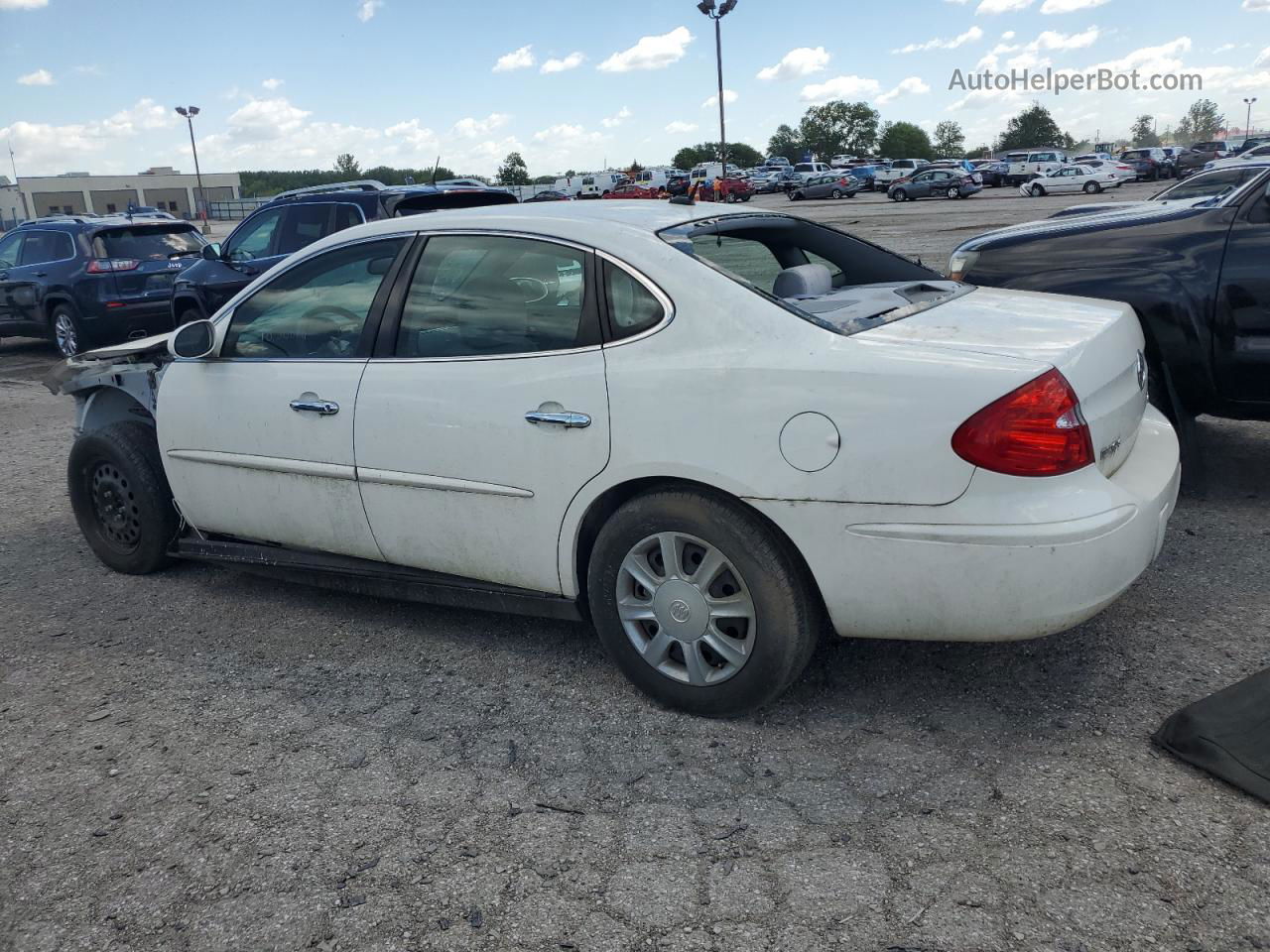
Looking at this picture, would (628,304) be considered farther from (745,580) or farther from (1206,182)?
(1206,182)

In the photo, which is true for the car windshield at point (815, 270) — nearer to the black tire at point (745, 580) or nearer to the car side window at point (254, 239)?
the black tire at point (745, 580)

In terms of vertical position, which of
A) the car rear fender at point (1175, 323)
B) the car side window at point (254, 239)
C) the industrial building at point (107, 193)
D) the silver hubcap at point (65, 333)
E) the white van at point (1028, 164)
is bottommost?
the silver hubcap at point (65, 333)

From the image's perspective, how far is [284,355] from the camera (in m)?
4.28

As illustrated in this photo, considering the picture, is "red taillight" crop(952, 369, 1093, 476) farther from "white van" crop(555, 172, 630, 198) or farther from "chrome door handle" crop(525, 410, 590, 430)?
"white van" crop(555, 172, 630, 198)

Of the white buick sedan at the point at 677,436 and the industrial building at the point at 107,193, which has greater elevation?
the industrial building at the point at 107,193

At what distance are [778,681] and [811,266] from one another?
1.71 meters

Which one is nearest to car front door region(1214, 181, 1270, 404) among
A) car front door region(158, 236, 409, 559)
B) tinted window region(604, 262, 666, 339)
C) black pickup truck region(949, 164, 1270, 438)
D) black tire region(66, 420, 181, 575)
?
black pickup truck region(949, 164, 1270, 438)

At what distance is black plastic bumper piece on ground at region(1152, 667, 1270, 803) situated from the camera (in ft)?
9.45

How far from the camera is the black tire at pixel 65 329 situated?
12844mm

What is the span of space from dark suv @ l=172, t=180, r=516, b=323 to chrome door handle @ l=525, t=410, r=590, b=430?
604 centimetres

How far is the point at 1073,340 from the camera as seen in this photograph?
3209 millimetres

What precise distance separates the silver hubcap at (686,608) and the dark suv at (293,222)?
6.39 metres

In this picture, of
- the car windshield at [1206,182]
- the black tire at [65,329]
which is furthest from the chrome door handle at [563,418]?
the black tire at [65,329]

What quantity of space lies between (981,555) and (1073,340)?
789 mm
